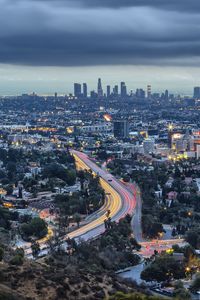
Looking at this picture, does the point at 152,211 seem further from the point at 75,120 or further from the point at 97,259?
the point at 75,120

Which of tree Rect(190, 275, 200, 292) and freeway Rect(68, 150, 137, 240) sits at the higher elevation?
tree Rect(190, 275, 200, 292)

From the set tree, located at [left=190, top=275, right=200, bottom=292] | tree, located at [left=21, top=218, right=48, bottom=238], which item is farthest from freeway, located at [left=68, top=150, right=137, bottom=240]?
tree, located at [left=190, top=275, right=200, bottom=292]

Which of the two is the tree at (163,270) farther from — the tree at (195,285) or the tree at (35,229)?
the tree at (35,229)

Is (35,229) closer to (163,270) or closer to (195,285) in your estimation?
(163,270)

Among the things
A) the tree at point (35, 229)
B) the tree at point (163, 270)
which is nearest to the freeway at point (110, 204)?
the tree at point (35, 229)

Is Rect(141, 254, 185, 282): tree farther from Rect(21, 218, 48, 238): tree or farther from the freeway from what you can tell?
Rect(21, 218, 48, 238): tree

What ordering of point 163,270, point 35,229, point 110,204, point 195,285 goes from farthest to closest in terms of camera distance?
point 110,204
point 35,229
point 163,270
point 195,285

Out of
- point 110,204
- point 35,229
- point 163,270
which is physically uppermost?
point 163,270

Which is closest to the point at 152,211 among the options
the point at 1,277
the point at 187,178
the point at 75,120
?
the point at 187,178

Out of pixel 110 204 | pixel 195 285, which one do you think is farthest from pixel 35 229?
pixel 195 285
